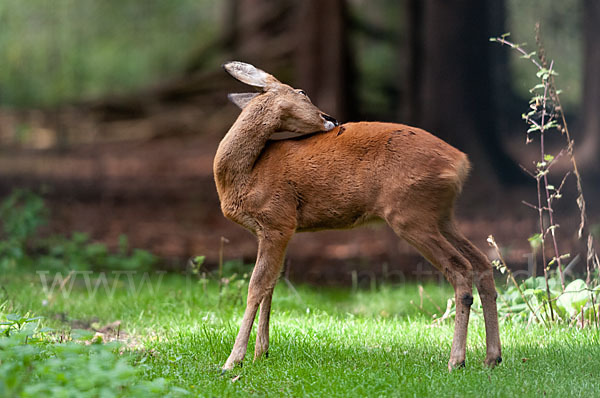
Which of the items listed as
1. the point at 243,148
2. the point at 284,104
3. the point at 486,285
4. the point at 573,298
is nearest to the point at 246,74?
the point at 284,104

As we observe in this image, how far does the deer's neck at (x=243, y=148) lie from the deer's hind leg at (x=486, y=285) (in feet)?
4.04

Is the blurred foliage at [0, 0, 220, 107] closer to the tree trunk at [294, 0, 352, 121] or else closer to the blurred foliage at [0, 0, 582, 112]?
the blurred foliage at [0, 0, 582, 112]

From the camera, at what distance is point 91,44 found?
25.7 m

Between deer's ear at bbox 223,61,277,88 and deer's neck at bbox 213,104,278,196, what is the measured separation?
0.15 metres

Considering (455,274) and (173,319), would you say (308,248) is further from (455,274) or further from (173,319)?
(455,274)

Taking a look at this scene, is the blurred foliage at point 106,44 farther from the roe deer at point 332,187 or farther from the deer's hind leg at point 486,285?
the deer's hind leg at point 486,285

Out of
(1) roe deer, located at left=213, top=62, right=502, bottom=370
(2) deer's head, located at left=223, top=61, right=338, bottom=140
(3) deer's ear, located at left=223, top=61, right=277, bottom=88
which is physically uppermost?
(3) deer's ear, located at left=223, top=61, right=277, bottom=88

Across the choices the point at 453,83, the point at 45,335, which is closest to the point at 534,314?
the point at 45,335

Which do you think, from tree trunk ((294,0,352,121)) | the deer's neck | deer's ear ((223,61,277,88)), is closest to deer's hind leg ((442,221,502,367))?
the deer's neck

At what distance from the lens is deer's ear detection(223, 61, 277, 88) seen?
14.3 feet

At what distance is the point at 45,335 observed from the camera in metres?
4.75

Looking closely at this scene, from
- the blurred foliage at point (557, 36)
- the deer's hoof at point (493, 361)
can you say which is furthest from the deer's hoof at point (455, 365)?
the blurred foliage at point (557, 36)

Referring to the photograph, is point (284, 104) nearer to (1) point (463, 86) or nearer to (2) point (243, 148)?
(2) point (243, 148)

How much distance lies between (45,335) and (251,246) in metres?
5.10
